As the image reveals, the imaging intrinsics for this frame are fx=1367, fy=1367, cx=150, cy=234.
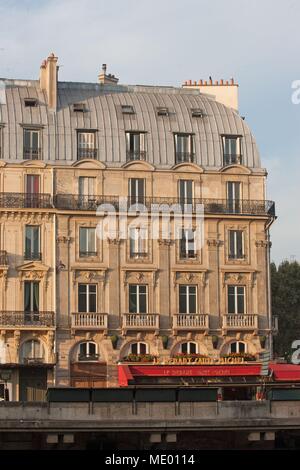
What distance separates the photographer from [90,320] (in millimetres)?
72750

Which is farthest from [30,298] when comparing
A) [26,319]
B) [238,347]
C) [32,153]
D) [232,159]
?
[232,159]

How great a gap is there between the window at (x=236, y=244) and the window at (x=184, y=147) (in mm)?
4769

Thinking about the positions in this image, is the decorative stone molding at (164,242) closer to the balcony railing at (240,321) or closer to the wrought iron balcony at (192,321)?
the wrought iron balcony at (192,321)

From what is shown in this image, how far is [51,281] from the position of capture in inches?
2879

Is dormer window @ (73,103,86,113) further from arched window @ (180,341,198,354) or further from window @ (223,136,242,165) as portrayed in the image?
arched window @ (180,341,198,354)

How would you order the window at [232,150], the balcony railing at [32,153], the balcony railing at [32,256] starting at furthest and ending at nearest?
the window at [232,150] → the balcony railing at [32,153] → the balcony railing at [32,256]

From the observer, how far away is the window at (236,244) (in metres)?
75.6

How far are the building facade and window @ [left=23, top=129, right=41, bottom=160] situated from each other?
0.25 feet

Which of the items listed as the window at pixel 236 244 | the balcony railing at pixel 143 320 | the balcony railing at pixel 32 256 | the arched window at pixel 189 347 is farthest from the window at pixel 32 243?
the window at pixel 236 244

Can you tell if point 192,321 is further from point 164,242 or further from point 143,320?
point 164,242

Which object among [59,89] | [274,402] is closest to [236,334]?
[59,89]

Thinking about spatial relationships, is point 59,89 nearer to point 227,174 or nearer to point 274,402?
point 227,174
